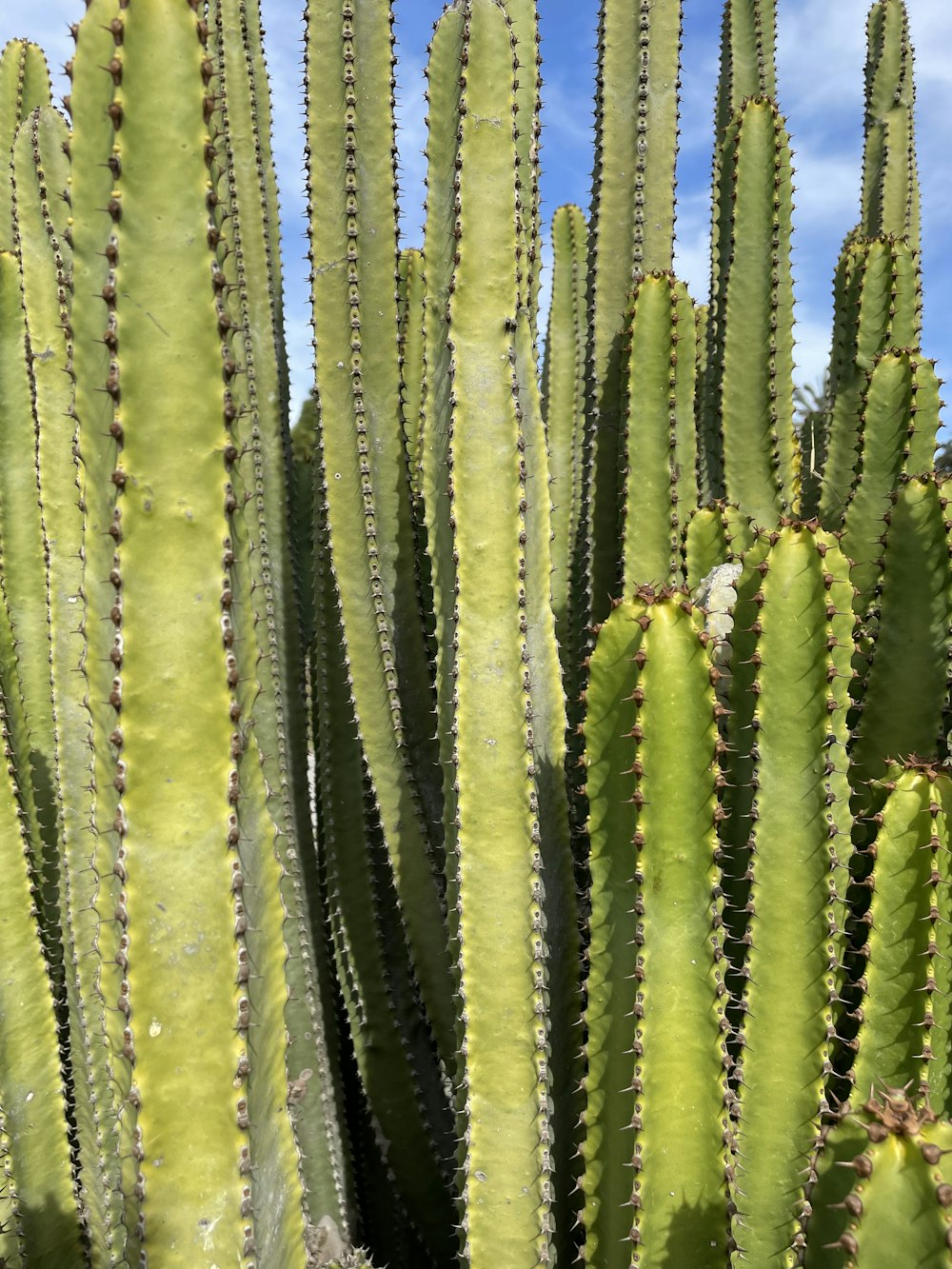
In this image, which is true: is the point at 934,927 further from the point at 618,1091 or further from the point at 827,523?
the point at 827,523

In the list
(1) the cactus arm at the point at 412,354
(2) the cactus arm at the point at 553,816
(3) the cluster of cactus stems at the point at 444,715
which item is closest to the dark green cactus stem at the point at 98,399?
(3) the cluster of cactus stems at the point at 444,715

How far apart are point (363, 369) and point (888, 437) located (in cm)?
211

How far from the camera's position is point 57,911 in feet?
10.8

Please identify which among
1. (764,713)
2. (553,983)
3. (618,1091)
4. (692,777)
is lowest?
A: (618,1091)

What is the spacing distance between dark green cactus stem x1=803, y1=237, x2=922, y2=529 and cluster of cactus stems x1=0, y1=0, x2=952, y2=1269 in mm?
30

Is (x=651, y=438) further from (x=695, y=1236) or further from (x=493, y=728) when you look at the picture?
(x=695, y=1236)

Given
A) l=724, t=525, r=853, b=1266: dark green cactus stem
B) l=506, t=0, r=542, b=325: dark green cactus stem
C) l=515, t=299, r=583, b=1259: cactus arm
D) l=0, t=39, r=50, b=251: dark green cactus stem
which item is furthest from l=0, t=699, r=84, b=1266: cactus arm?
l=0, t=39, r=50, b=251: dark green cactus stem

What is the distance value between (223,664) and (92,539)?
359 mm

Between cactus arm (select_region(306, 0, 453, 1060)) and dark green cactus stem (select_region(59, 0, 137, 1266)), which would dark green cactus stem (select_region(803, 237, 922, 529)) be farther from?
dark green cactus stem (select_region(59, 0, 137, 1266))

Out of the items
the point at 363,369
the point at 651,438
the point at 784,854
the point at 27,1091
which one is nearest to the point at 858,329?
the point at 651,438

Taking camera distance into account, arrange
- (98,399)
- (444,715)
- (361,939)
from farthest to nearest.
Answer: (361,939) → (444,715) → (98,399)

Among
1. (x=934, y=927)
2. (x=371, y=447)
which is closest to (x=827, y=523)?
(x=371, y=447)

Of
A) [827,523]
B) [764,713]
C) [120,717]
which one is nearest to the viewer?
[120,717]

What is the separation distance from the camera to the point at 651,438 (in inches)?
146
